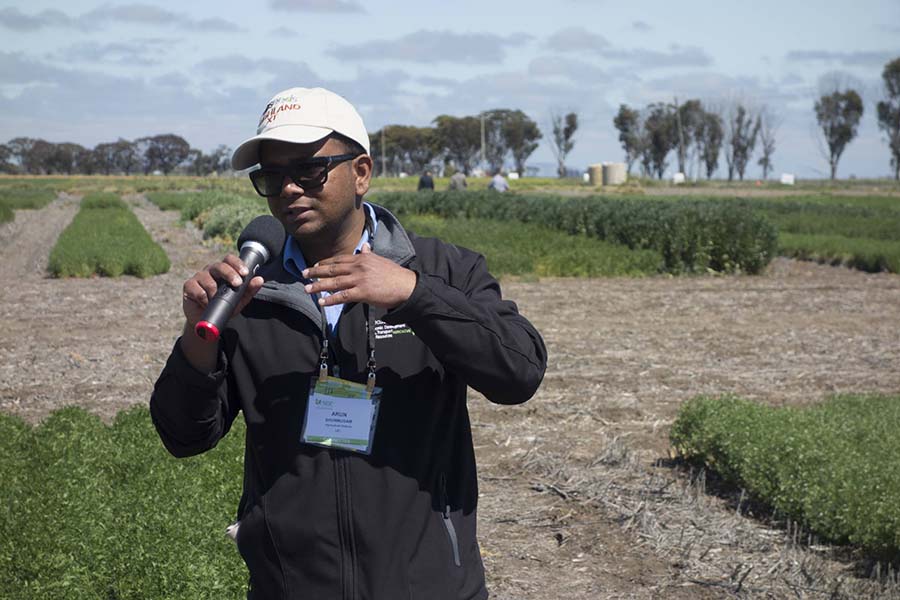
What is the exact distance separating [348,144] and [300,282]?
0.30 metres

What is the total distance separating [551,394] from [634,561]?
147 inches

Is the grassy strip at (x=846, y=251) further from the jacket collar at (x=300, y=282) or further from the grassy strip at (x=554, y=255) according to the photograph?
the jacket collar at (x=300, y=282)

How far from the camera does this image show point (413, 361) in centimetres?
215

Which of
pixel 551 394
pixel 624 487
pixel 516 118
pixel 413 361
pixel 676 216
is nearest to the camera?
pixel 413 361

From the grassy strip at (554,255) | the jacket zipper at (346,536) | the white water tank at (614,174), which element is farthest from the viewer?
the white water tank at (614,174)

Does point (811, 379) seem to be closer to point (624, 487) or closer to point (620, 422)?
point (620, 422)

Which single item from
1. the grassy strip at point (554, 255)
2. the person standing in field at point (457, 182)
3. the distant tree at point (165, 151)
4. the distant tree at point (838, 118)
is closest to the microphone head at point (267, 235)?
the grassy strip at point (554, 255)

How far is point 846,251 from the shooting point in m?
21.1

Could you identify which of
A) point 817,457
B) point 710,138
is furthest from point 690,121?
point 817,457

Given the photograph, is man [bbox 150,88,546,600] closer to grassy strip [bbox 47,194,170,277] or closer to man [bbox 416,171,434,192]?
grassy strip [bbox 47,194,170,277]

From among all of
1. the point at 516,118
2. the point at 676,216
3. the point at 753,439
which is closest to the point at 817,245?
the point at 676,216

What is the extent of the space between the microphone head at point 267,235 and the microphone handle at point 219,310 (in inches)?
5.6

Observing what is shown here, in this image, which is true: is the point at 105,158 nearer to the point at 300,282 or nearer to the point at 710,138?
the point at 710,138

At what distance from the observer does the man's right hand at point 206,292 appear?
197cm
